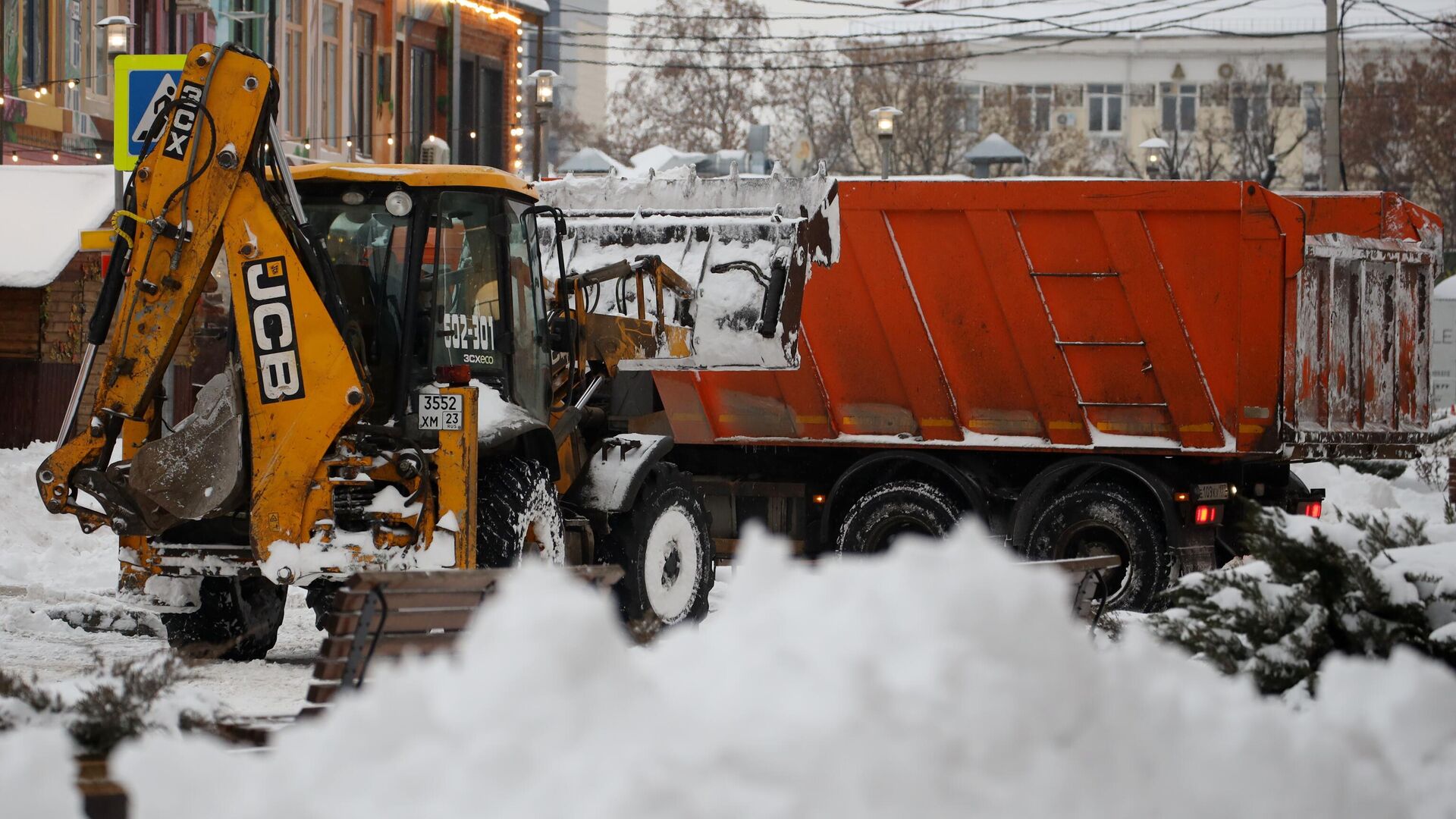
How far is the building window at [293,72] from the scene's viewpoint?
2614cm

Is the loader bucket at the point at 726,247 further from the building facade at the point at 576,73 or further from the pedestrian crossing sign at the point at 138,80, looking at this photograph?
the building facade at the point at 576,73

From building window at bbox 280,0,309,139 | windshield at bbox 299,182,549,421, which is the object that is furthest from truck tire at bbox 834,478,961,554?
building window at bbox 280,0,309,139

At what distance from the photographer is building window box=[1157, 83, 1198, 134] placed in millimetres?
69438

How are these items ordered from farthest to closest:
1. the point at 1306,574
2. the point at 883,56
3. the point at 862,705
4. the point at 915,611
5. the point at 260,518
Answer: the point at 883,56 < the point at 260,518 < the point at 1306,574 < the point at 915,611 < the point at 862,705

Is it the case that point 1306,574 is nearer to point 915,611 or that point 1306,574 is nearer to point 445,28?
point 915,611

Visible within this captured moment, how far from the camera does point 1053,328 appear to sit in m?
12.2

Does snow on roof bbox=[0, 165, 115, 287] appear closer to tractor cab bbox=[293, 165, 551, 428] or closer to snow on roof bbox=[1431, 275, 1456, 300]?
tractor cab bbox=[293, 165, 551, 428]

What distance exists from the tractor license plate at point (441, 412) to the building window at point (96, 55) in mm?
14310

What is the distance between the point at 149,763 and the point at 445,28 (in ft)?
94.2

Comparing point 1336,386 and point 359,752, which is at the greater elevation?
point 1336,386

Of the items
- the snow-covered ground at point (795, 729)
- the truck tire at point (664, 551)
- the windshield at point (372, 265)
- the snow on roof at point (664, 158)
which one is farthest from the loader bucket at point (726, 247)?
the snow on roof at point (664, 158)

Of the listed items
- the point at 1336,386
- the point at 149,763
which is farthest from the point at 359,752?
the point at 1336,386

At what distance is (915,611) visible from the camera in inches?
130

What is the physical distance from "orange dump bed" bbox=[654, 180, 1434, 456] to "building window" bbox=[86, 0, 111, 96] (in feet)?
36.9
